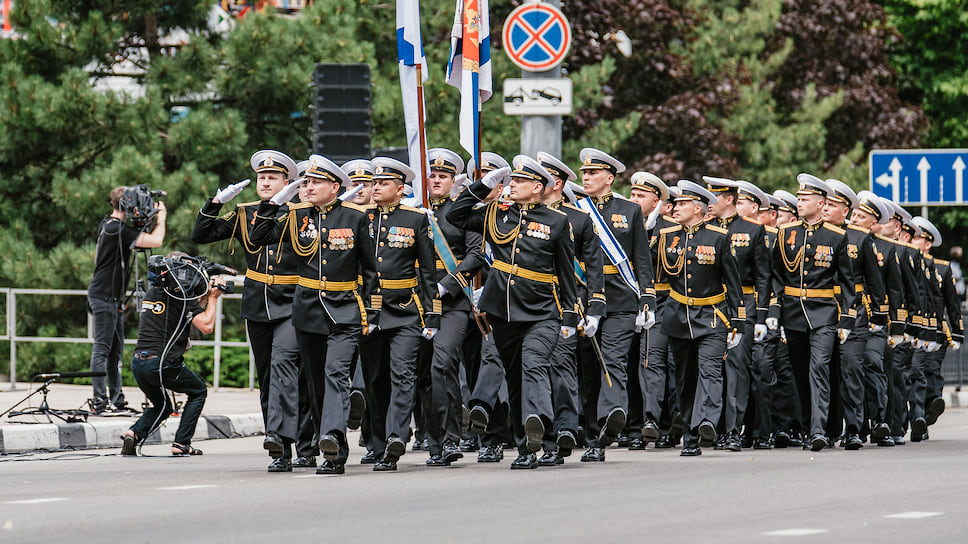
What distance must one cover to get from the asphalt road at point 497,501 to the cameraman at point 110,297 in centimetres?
291

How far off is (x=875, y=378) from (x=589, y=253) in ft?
13.0

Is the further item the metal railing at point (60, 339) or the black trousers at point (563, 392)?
the metal railing at point (60, 339)

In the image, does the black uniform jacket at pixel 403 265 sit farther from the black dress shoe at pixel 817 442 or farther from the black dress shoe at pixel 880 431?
the black dress shoe at pixel 880 431

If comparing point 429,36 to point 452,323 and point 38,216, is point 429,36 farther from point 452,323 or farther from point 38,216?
point 452,323

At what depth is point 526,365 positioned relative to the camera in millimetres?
12258

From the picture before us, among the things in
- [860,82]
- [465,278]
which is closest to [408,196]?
[465,278]

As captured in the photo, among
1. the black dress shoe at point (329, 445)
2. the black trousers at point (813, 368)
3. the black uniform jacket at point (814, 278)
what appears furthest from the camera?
the black uniform jacket at point (814, 278)

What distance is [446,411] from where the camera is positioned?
12.8m

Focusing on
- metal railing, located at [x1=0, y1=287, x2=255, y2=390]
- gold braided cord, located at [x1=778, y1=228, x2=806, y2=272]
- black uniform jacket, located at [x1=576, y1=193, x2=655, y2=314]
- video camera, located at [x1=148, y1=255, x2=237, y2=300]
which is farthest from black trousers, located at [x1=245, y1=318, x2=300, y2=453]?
metal railing, located at [x1=0, y1=287, x2=255, y2=390]

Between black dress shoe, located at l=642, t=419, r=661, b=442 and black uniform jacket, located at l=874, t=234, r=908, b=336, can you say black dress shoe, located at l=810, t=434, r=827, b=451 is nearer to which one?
black dress shoe, located at l=642, t=419, r=661, b=442

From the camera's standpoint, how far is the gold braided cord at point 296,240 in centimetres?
1219

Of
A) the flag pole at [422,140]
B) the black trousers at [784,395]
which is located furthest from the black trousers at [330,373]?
the black trousers at [784,395]

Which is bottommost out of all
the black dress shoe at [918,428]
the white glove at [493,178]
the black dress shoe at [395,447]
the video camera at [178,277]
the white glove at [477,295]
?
the black dress shoe at [918,428]

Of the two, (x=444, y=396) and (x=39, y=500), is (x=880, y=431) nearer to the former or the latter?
(x=444, y=396)
